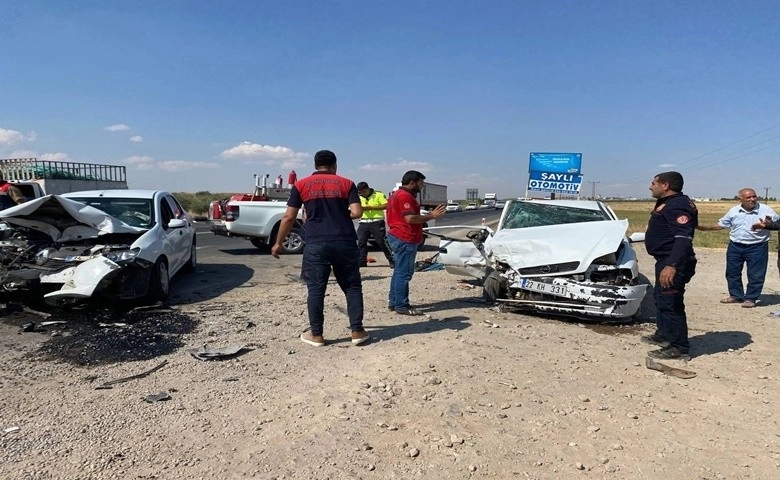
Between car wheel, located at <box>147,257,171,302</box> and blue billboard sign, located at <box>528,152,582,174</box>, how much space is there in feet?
39.8

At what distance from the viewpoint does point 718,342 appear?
534cm

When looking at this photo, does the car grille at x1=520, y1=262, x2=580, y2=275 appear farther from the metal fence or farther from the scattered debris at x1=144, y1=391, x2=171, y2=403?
the metal fence

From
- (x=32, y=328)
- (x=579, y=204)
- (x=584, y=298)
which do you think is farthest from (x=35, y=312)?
(x=579, y=204)

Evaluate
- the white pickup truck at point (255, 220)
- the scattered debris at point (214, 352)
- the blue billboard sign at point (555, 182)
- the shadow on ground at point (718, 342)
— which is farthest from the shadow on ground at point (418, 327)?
the blue billboard sign at point (555, 182)

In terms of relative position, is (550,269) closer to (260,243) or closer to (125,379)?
(125,379)

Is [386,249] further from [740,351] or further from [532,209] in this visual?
[740,351]

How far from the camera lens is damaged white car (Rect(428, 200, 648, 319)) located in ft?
18.1

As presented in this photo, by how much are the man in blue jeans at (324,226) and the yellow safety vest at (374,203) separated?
4.82 metres

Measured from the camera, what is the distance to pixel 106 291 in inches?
218

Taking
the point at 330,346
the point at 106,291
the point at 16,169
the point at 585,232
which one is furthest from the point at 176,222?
the point at 16,169

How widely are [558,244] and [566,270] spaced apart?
1.31 feet

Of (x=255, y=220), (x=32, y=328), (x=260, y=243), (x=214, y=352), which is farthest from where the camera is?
(x=260, y=243)

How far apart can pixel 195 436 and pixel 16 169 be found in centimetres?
3055

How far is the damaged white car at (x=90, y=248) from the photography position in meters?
5.43
